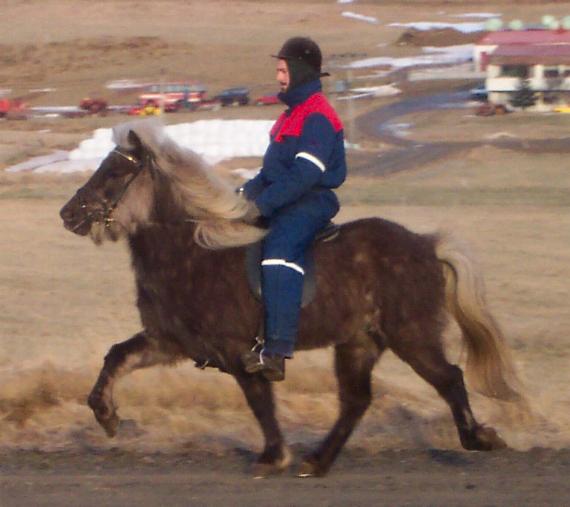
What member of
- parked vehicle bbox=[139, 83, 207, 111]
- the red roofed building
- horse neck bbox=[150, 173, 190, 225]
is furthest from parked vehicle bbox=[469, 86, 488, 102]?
horse neck bbox=[150, 173, 190, 225]

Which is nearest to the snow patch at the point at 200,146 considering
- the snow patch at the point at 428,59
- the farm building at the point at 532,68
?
the farm building at the point at 532,68

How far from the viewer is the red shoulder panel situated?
6.55 meters

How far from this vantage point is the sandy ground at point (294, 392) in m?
6.34

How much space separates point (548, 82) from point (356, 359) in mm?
41308

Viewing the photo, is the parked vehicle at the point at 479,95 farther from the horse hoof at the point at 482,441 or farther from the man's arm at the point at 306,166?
the man's arm at the point at 306,166

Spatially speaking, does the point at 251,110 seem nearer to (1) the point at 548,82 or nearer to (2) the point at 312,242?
(1) the point at 548,82

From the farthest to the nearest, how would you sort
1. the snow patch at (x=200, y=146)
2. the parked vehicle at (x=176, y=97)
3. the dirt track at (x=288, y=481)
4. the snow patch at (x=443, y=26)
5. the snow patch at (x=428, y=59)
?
the snow patch at (x=443, y=26)
the snow patch at (x=428, y=59)
the parked vehicle at (x=176, y=97)
the snow patch at (x=200, y=146)
the dirt track at (x=288, y=481)

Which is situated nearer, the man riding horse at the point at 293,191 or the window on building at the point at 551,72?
the man riding horse at the point at 293,191

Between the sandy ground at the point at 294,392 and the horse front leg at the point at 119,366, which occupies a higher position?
the horse front leg at the point at 119,366

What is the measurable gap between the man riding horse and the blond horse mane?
0.36 ft

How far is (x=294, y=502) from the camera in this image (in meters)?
6.06

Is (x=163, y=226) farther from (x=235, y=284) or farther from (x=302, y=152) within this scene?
(x=302, y=152)

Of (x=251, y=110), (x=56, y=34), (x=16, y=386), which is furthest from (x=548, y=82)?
(x=16, y=386)

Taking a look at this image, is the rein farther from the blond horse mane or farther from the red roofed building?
the red roofed building
